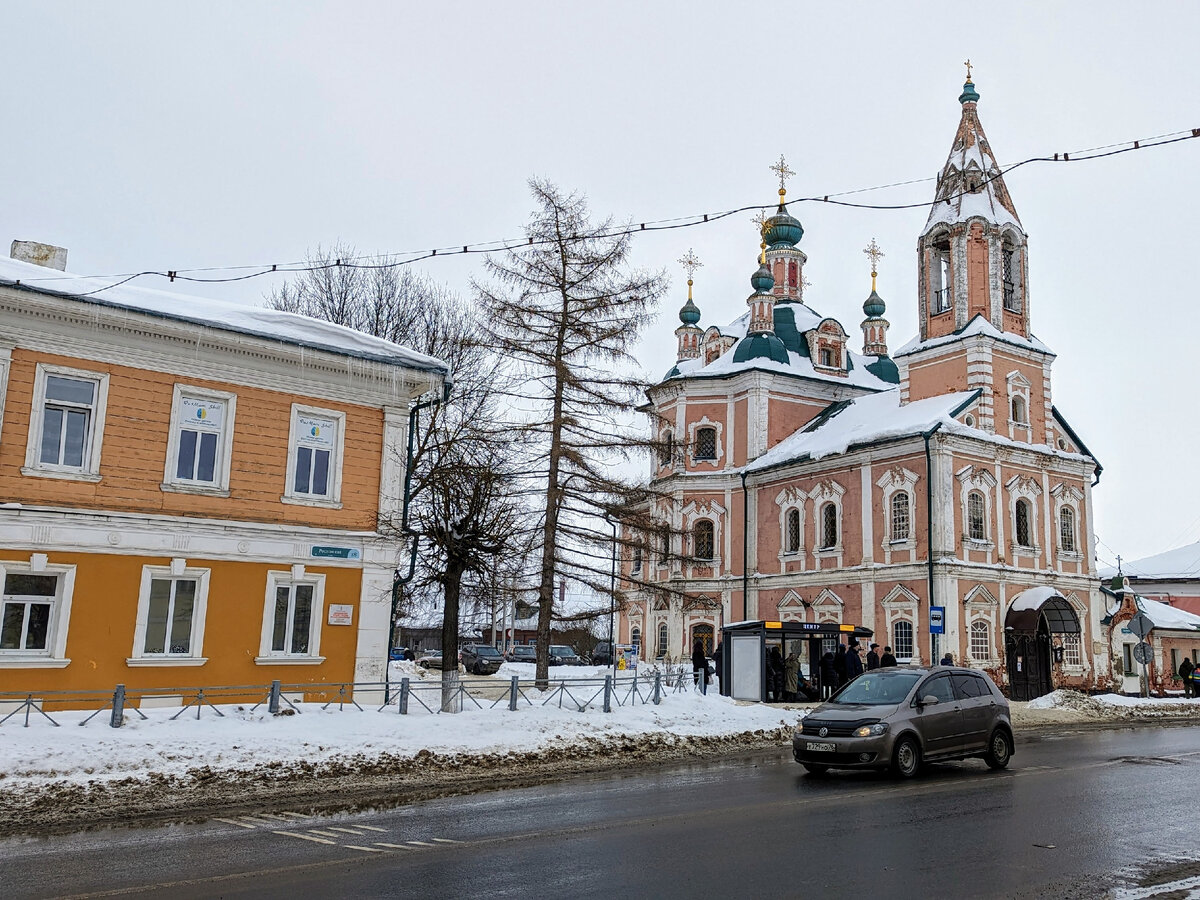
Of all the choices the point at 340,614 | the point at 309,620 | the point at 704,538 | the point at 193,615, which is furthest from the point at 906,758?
the point at 704,538

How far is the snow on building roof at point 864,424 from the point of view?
35.9m

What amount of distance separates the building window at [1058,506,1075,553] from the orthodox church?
80 millimetres

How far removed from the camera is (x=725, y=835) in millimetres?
9875

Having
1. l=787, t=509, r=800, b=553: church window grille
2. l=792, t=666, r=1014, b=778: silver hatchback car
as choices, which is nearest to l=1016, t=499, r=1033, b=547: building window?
l=787, t=509, r=800, b=553: church window grille

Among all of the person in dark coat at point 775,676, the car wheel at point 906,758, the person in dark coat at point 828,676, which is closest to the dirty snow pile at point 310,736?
the person in dark coat at point 775,676

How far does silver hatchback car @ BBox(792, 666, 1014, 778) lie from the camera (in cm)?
1402

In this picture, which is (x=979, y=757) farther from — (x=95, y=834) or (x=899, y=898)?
(x=95, y=834)

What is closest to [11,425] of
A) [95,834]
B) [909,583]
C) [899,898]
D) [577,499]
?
[95,834]

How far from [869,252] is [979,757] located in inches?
1737

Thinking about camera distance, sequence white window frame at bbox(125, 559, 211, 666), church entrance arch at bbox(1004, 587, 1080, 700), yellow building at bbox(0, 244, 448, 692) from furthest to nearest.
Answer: church entrance arch at bbox(1004, 587, 1080, 700) < white window frame at bbox(125, 559, 211, 666) < yellow building at bbox(0, 244, 448, 692)

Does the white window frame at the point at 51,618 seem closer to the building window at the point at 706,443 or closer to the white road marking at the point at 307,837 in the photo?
the white road marking at the point at 307,837

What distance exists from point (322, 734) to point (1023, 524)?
28.7m

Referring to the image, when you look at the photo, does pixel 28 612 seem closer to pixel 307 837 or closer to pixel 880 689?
pixel 307 837

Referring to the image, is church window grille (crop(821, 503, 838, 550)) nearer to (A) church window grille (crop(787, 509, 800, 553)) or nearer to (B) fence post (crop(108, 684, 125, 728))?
(A) church window grille (crop(787, 509, 800, 553))
